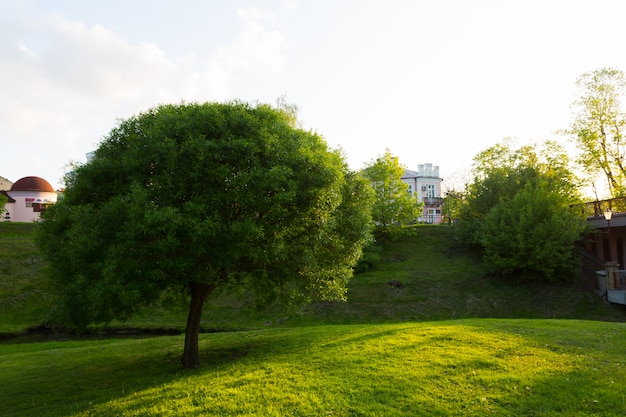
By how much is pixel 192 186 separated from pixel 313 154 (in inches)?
136

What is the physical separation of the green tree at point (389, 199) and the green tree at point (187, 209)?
106ft

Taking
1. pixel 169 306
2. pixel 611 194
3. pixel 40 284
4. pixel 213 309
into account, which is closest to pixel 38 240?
pixel 169 306

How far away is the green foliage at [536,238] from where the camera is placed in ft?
101

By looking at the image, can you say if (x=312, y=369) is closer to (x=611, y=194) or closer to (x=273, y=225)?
(x=273, y=225)

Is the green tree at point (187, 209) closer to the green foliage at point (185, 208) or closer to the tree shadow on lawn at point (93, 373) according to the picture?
the green foliage at point (185, 208)

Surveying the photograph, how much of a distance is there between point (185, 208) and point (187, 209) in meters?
0.08

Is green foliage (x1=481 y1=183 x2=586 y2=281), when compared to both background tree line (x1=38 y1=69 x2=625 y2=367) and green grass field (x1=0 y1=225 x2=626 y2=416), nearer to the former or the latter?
green grass field (x1=0 y1=225 x2=626 y2=416)

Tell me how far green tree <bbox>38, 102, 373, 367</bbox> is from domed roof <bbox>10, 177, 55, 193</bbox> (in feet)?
207

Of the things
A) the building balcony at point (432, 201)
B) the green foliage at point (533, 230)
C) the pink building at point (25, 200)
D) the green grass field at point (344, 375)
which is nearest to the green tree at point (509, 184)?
the green foliage at point (533, 230)

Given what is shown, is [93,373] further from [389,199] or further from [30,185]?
[30,185]

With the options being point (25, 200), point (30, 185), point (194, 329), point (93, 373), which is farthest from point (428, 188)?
point (93, 373)

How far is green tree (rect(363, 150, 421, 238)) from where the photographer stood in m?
45.2

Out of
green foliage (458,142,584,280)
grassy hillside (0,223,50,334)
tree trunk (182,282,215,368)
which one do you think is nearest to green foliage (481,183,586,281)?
green foliage (458,142,584,280)

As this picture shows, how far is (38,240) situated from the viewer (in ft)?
40.6
